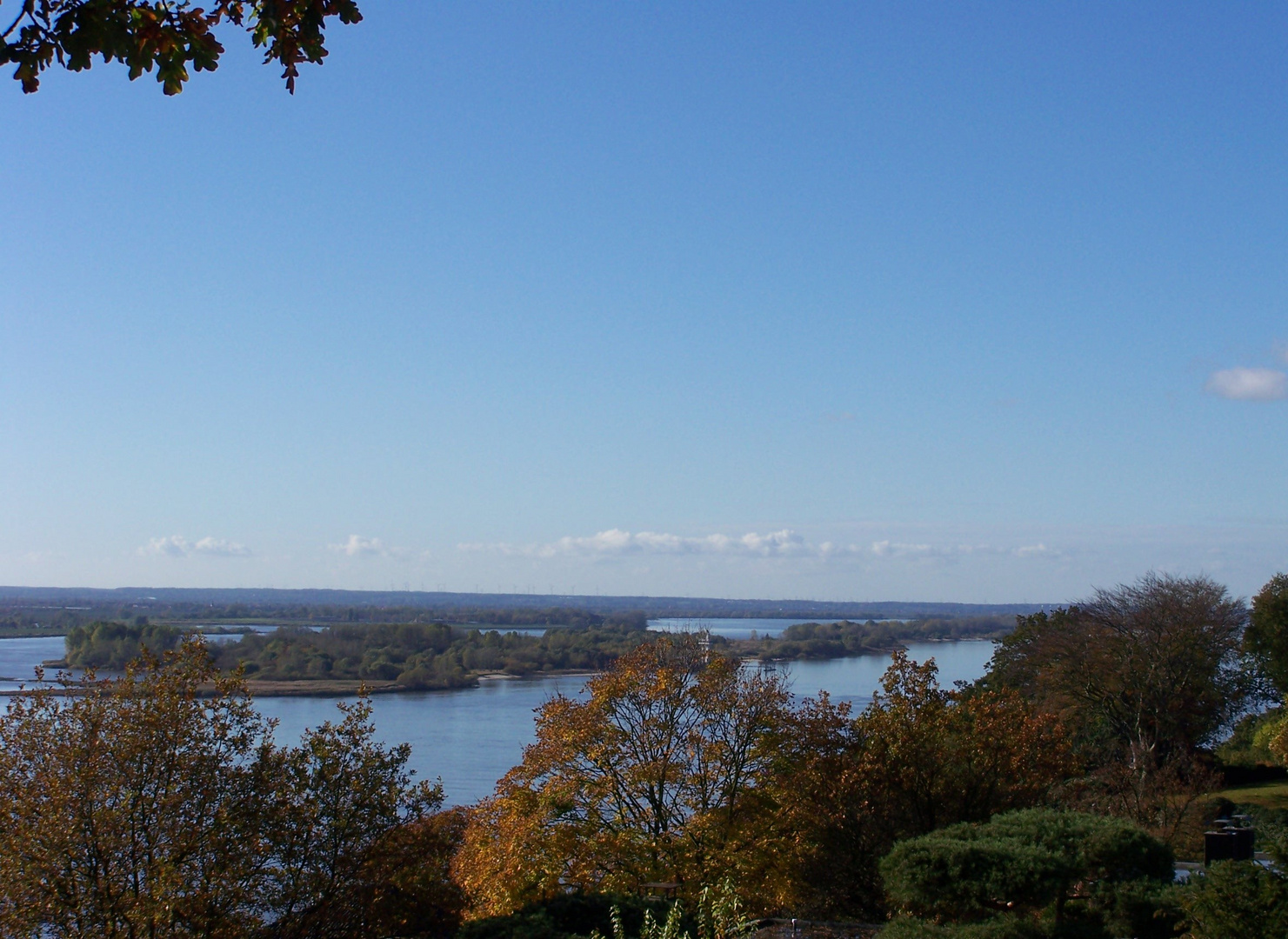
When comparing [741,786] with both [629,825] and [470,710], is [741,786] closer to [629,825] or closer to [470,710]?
[629,825]

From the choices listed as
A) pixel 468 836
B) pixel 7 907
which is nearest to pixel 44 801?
pixel 7 907

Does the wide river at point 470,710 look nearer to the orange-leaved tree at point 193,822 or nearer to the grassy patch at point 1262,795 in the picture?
the orange-leaved tree at point 193,822

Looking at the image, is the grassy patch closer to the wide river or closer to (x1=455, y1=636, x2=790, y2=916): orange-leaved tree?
the wide river

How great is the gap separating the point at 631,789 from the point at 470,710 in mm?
42267

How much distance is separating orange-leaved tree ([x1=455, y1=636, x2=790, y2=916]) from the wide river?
2.68 meters

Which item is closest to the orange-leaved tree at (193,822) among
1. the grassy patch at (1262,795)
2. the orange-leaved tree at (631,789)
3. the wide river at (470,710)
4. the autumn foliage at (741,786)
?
the orange-leaved tree at (631,789)

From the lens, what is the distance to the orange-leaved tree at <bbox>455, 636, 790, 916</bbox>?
14.9m

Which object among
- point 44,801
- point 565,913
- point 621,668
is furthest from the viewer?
point 621,668

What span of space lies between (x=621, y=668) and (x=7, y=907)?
9.32 m

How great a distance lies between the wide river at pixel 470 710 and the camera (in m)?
36.7

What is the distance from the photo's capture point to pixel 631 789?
53.3 feet

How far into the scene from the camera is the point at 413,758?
38938 millimetres

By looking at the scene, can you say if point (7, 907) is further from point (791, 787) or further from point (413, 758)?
point (413, 758)

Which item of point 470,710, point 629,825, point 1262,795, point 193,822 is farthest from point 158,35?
point 470,710
